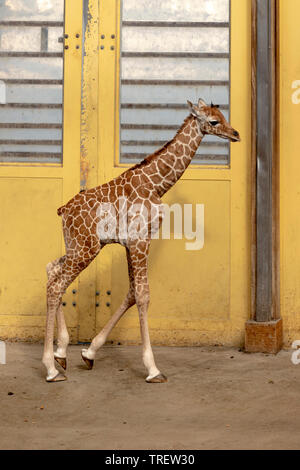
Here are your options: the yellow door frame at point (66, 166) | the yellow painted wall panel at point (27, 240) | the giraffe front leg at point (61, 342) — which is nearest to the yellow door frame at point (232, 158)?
the yellow door frame at point (66, 166)

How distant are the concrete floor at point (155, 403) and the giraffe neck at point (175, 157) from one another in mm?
1210

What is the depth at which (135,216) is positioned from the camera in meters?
3.72

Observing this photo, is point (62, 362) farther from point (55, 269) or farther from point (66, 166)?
point (66, 166)

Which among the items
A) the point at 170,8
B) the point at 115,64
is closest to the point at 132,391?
the point at 115,64

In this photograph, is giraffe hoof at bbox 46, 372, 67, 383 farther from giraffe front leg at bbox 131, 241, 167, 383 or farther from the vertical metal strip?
the vertical metal strip

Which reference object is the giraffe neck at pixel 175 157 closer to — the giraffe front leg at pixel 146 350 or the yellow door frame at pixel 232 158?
the giraffe front leg at pixel 146 350

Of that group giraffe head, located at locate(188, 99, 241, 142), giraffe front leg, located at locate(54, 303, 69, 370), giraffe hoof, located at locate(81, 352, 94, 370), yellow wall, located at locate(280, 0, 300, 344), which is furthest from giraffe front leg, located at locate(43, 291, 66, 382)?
yellow wall, located at locate(280, 0, 300, 344)

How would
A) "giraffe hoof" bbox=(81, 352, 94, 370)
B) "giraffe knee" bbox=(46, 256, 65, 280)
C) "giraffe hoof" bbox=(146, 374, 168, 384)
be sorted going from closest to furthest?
"giraffe hoof" bbox=(146, 374, 168, 384), "giraffe knee" bbox=(46, 256, 65, 280), "giraffe hoof" bbox=(81, 352, 94, 370)

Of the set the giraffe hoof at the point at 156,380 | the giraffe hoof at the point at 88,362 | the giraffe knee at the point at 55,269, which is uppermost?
the giraffe knee at the point at 55,269

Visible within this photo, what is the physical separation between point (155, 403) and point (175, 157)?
4.77 feet

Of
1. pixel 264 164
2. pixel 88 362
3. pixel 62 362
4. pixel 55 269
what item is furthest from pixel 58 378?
pixel 264 164

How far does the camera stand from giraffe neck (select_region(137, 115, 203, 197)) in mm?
3746

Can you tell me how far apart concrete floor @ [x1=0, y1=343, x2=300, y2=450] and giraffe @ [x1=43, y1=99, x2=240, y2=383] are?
216mm

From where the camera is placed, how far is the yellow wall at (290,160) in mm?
4625
